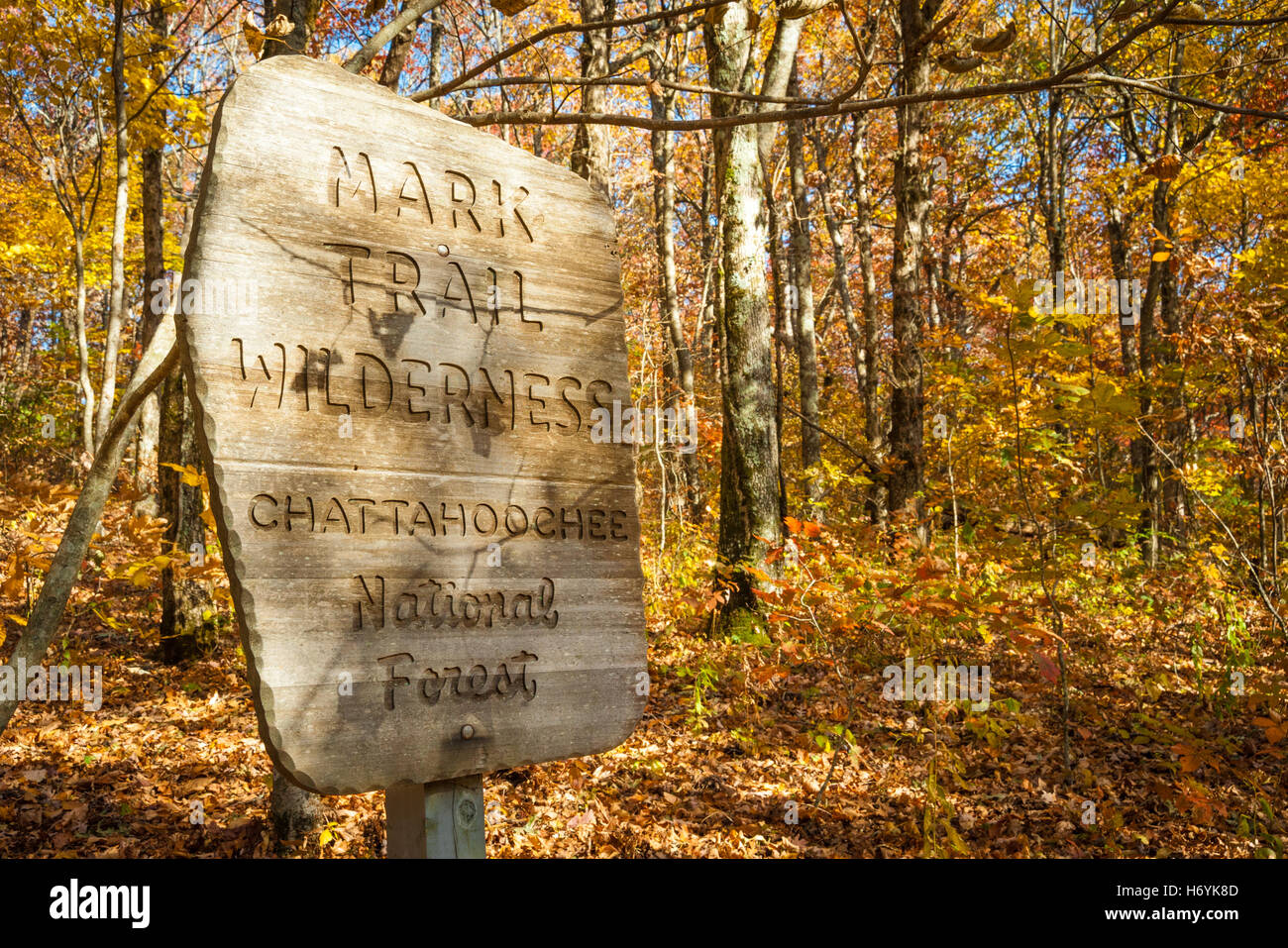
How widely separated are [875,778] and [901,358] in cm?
503

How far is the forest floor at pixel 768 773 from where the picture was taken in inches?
150

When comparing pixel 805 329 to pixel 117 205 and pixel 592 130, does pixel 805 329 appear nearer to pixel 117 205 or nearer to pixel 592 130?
pixel 592 130

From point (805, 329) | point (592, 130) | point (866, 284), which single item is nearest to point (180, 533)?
point (592, 130)

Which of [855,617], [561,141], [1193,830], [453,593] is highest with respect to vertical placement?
[561,141]

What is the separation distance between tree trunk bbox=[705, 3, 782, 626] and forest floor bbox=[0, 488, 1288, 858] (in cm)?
105

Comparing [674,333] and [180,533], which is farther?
[674,333]

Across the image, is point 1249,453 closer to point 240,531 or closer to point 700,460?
point 240,531

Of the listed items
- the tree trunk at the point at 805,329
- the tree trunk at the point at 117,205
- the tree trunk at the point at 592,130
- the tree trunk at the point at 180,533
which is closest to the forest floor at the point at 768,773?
the tree trunk at the point at 180,533

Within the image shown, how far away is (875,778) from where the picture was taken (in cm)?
450

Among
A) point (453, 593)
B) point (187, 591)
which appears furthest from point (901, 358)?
point (453, 593)

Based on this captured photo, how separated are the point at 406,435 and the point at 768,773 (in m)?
3.46

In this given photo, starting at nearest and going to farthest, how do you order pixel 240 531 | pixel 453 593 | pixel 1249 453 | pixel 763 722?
pixel 240 531 → pixel 453 593 → pixel 763 722 → pixel 1249 453

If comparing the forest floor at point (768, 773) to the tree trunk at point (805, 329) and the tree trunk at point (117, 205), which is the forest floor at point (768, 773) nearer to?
the tree trunk at point (117, 205)

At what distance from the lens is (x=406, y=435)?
190cm
